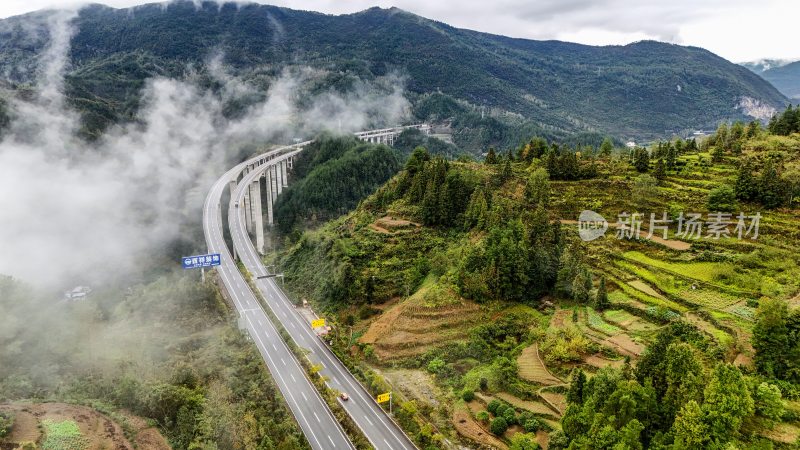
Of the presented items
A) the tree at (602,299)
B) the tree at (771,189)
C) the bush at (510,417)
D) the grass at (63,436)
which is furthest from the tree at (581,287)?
the grass at (63,436)

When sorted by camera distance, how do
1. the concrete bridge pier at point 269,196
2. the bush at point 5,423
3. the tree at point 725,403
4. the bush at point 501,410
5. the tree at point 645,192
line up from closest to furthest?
the tree at point 725,403
the bush at point 5,423
the bush at point 501,410
the tree at point 645,192
the concrete bridge pier at point 269,196

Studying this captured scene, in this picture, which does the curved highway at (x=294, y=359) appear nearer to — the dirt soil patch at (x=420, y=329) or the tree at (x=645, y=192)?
the dirt soil patch at (x=420, y=329)

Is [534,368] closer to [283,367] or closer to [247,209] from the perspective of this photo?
[283,367]

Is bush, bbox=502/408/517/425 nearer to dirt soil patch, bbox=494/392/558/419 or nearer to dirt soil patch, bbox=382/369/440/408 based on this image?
dirt soil patch, bbox=494/392/558/419

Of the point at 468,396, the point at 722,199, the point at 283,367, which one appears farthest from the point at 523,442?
the point at 722,199

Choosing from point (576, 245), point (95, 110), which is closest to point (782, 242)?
point (576, 245)
